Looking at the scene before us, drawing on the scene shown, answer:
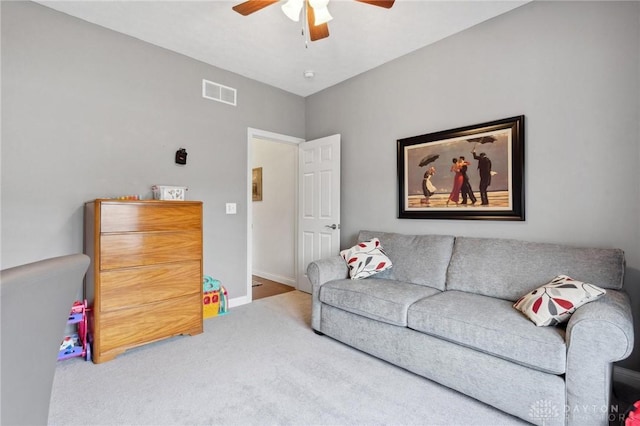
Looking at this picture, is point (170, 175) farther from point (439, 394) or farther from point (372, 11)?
point (439, 394)

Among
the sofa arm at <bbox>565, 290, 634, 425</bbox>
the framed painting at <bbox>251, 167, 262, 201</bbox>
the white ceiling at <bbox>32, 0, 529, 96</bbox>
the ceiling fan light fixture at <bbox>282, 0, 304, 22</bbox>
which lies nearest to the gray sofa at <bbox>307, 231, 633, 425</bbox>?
the sofa arm at <bbox>565, 290, 634, 425</bbox>

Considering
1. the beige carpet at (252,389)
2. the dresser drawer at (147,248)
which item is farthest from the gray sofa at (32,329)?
the dresser drawer at (147,248)

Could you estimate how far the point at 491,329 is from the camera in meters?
1.71

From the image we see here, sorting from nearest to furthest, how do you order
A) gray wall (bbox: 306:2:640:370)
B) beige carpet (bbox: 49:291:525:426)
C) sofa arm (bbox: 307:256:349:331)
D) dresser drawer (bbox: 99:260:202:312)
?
1. beige carpet (bbox: 49:291:525:426)
2. gray wall (bbox: 306:2:640:370)
3. dresser drawer (bbox: 99:260:202:312)
4. sofa arm (bbox: 307:256:349:331)

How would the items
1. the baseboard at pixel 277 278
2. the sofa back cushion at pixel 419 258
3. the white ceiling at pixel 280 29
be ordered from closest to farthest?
the white ceiling at pixel 280 29 → the sofa back cushion at pixel 419 258 → the baseboard at pixel 277 278

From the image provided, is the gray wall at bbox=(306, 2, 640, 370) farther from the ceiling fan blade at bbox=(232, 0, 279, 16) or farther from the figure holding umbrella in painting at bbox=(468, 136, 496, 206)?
the ceiling fan blade at bbox=(232, 0, 279, 16)

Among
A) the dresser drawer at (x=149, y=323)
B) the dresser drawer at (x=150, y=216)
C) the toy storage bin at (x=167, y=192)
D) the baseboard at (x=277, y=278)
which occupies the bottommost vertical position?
the baseboard at (x=277, y=278)

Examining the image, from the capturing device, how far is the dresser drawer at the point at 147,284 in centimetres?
226

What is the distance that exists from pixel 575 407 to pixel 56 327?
2073 millimetres

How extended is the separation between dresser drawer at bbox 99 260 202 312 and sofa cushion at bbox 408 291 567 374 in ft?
6.10

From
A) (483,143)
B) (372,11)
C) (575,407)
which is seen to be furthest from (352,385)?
(372,11)

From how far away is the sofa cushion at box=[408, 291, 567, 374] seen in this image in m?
1.53

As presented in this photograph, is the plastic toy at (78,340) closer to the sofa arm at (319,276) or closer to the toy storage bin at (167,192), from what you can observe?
the toy storage bin at (167,192)

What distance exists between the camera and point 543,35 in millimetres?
2338
